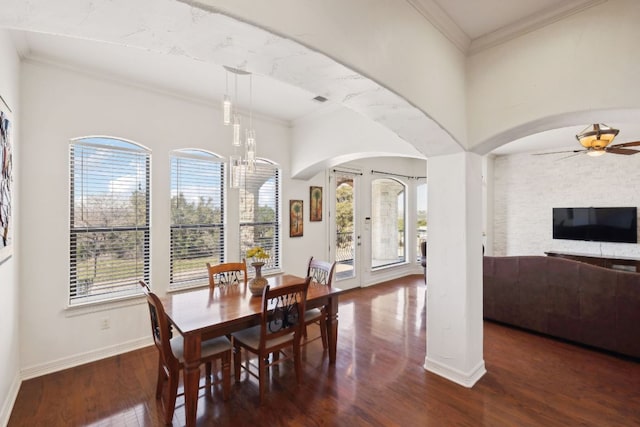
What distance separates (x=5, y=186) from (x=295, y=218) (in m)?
3.29

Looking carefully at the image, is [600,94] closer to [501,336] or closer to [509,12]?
[509,12]

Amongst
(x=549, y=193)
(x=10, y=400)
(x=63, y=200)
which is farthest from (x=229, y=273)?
(x=549, y=193)

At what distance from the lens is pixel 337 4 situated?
4.49 feet

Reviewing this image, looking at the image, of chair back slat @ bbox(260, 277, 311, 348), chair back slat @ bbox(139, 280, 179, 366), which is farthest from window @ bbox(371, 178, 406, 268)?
chair back slat @ bbox(139, 280, 179, 366)

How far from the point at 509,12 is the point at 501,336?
3.33 m

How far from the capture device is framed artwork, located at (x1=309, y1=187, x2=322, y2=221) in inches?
198

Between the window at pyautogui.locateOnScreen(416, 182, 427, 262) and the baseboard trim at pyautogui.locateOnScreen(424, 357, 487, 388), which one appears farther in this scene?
the window at pyautogui.locateOnScreen(416, 182, 427, 262)

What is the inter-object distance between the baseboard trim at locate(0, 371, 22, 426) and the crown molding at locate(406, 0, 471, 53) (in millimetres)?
3912

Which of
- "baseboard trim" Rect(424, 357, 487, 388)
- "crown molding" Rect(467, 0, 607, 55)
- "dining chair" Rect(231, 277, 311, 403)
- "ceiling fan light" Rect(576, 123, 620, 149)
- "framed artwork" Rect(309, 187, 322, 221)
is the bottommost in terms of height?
"baseboard trim" Rect(424, 357, 487, 388)

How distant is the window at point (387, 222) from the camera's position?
6422mm

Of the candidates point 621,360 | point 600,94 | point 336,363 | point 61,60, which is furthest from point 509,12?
point 61,60

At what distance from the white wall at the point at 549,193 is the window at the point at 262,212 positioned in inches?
197

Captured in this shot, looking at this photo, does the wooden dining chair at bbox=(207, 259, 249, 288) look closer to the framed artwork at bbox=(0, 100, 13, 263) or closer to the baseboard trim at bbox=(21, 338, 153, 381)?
the baseboard trim at bbox=(21, 338, 153, 381)

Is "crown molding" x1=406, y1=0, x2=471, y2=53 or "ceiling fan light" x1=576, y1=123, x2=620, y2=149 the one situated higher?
"crown molding" x1=406, y1=0, x2=471, y2=53
